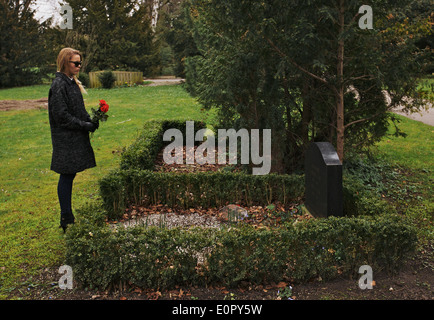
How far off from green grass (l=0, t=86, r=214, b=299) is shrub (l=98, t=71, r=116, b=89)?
10078 millimetres

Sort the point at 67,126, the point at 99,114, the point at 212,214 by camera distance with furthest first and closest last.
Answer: the point at 212,214 → the point at 99,114 → the point at 67,126

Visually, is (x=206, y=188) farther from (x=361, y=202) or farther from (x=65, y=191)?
(x=361, y=202)

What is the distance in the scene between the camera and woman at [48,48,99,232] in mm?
4656

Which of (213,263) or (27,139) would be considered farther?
(27,139)

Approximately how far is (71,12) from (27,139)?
20.6 m

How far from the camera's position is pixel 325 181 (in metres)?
4.76

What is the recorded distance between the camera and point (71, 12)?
2898 cm

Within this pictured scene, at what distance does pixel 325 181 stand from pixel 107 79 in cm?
2432

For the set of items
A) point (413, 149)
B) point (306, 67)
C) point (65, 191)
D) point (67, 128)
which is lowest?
point (413, 149)

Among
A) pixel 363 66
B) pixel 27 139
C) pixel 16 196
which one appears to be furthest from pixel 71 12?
pixel 363 66

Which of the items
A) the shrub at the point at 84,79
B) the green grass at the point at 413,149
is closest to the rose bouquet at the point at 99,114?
the green grass at the point at 413,149

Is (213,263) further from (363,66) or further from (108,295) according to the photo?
(363,66)

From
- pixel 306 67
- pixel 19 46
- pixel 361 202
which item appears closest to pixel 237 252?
pixel 361 202

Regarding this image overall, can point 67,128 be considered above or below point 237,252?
above
